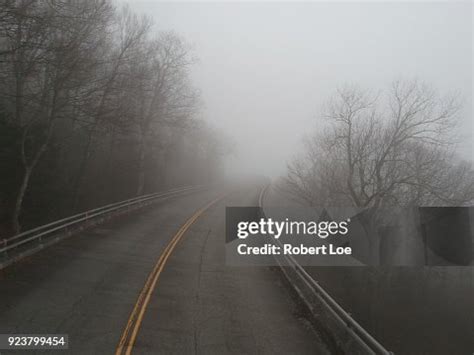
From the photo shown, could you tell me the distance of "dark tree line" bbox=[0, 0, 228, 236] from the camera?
50.8ft

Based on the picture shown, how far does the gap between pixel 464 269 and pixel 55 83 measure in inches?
988

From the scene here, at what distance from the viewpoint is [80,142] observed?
30.6 meters

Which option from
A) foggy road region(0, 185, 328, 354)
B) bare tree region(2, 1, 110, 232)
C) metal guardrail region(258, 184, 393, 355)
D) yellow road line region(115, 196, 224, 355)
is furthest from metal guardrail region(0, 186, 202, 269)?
metal guardrail region(258, 184, 393, 355)

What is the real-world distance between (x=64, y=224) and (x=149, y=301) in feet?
31.2

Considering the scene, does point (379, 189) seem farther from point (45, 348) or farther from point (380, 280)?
point (45, 348)

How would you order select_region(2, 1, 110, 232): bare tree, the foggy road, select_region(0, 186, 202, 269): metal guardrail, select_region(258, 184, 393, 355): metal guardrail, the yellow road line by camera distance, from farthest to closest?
select_region(2, 1, 110, 232): bare tree → select_region(0, 186, 202, 269): metal guardrail → the foggy road → the yellow road line → select_region(258, 184, 393, 355): metal guardrail

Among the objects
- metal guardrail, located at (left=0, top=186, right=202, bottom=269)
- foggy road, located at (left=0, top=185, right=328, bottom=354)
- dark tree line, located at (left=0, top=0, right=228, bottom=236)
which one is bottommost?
foggy road, located at (left=0, top=185, right=328, bottom=354)

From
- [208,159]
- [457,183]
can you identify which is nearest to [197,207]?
[457,183]

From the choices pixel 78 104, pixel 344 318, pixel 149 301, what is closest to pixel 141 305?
pixel 149 301

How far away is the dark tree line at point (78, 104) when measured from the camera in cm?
1548

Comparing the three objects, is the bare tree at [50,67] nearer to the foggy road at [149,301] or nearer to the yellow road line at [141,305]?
the foggy road at [149,301]

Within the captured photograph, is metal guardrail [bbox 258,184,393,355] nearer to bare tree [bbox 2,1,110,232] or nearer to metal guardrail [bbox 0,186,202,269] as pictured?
metal guardrail [bbox 0,186,202,269]

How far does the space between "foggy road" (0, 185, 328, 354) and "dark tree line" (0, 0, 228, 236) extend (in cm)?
643

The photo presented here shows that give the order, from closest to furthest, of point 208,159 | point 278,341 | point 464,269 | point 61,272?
1. point 278,341
2. point 61,272
3. point 464,269
4. point 208,159
